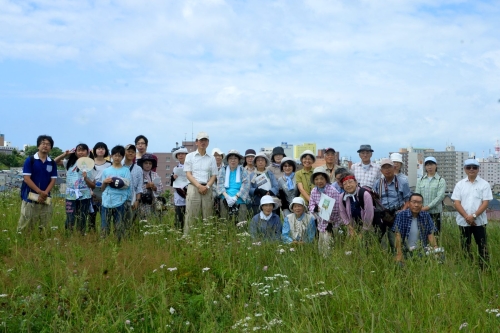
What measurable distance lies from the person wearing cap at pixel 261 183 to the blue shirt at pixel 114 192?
2005 millimetres

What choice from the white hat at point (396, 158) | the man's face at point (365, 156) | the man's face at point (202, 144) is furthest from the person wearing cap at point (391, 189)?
the man's face at point (202, 144)

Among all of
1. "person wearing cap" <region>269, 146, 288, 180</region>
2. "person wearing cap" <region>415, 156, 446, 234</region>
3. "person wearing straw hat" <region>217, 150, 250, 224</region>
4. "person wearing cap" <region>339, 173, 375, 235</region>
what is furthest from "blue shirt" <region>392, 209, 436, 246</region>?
Answer: "person wearing cap" <region>269, 146, 288, 180</region>

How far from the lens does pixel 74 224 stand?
8.41 meters

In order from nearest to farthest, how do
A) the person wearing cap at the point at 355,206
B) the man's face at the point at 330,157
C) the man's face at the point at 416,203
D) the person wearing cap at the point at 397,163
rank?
1. the man's face at the point at 416,203
2. the person wearing cap at the point at 355,206
3. the person wearing cap at the point at 397,163
4. the man's face at the point at 330,157

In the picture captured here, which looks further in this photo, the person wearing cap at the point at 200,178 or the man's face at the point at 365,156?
the person wearing cap at the point at 200,178

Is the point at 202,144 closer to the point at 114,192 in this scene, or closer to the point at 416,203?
the point at 114,192

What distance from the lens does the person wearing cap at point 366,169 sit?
8.39m

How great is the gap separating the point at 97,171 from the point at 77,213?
753mm

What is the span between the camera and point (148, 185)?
30.1ft

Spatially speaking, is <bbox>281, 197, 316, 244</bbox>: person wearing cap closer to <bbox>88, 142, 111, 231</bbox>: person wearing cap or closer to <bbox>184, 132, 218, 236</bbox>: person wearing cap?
<bbox>184, 132, 218, 236</bbox>: person wearing cap

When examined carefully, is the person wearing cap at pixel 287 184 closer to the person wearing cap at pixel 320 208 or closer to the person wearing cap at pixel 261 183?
the person wearing cap at pixel 261 183

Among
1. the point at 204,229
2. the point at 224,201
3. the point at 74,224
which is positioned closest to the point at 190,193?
the point at 224,201

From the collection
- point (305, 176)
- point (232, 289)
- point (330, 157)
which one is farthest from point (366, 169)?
point (232, 289)

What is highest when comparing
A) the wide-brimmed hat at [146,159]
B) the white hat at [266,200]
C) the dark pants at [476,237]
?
the wide-brimmed hat at [146,159]
